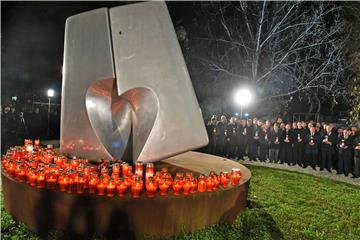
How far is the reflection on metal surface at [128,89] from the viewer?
20.4 feet

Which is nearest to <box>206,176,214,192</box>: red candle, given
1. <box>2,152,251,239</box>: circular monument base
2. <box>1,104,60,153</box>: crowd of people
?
<box>2,152,251,239</box>: circular monument base

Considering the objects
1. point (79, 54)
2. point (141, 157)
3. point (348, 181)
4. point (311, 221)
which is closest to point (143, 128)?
point (141, 157)

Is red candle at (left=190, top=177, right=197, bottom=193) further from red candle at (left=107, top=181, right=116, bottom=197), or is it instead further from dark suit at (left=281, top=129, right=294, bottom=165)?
dark suit at (left=281, top=129, right=294, bottom=165)

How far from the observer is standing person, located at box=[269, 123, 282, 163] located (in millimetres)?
13180

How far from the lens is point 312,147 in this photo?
12.3 metres

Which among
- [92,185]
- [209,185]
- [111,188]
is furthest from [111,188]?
[209,185]

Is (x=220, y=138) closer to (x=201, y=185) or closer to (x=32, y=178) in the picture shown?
(x=201, y=185)

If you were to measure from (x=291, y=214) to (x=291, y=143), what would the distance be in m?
6.48

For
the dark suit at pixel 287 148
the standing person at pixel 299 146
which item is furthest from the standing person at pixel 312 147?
the dark suit at pixel 287 148

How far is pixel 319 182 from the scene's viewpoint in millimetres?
9945

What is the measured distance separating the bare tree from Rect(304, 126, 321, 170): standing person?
5456 millimetres

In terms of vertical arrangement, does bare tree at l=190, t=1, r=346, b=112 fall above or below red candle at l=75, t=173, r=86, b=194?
above

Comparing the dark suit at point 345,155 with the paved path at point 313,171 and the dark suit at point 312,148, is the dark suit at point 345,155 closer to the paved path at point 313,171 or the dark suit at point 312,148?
the paved path at point 313,171

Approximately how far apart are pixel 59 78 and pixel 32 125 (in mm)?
8906
